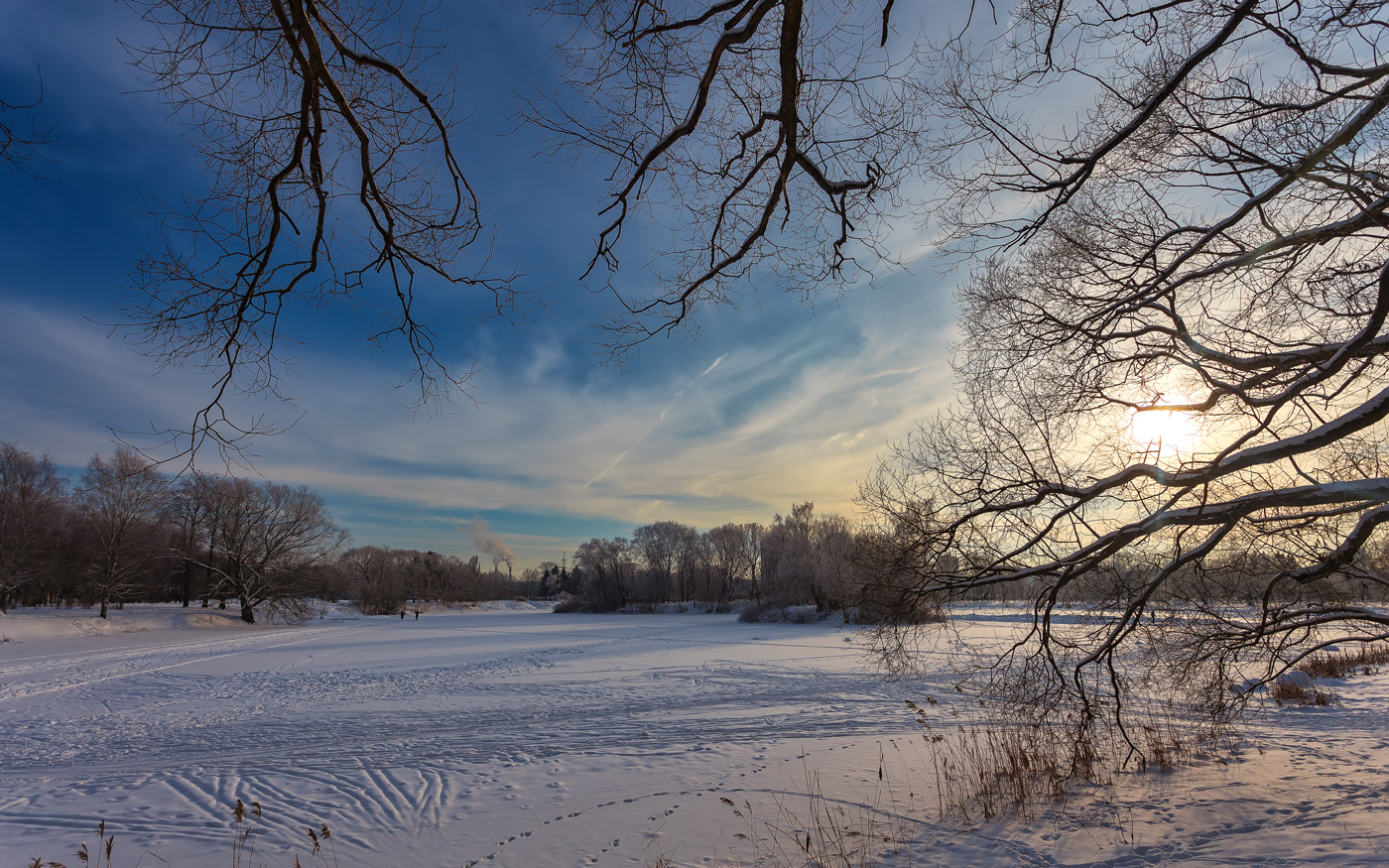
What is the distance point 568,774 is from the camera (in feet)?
25.0

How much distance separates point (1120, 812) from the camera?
570 cm

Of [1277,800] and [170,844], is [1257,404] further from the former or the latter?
[170,844]

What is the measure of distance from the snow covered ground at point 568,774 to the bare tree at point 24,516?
24716 millimetres

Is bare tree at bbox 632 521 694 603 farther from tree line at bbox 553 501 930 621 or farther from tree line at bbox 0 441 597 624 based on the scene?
tree line at bbox 0 441 597 624

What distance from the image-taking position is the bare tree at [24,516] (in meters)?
31.9

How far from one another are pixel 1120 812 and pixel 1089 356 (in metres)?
4.28

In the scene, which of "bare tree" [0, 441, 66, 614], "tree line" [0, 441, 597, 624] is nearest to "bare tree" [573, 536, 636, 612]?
"tree line" [0, 441, 597, 624]

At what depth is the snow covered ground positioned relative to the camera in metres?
5.28

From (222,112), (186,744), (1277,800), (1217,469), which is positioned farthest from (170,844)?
(1277,800)

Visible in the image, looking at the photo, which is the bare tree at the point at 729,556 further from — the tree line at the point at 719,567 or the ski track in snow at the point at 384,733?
the ski track in snow at the point at 384,733

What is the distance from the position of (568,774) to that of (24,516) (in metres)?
45.7

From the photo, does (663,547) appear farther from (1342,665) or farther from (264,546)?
(1342,665)

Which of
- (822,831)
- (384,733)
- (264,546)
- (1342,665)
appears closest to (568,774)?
(822,831)

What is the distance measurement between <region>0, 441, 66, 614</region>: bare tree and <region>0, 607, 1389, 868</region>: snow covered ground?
24716 mm
